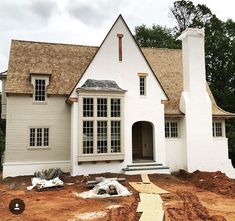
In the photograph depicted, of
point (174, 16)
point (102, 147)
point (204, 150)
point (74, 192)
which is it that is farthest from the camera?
point (174, 16)

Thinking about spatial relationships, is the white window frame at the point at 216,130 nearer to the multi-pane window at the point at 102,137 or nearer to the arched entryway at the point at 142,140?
the arched entryway at the point at 142,140

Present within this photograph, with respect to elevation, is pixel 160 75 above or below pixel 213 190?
above

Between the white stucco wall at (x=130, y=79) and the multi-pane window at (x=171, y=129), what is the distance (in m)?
1.74

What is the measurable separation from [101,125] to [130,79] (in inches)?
146

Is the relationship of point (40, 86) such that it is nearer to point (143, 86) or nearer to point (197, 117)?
point (143, 86)

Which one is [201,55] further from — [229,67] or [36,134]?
[229,67]

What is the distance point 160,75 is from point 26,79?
1034cm

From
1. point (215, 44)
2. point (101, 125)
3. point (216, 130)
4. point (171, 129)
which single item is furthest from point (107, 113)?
point (215, 44)

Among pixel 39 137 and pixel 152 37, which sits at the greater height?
pixel 152 37

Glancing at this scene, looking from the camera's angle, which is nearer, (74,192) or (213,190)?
(74,192)

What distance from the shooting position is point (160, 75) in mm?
22312

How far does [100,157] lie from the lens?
16375 mm

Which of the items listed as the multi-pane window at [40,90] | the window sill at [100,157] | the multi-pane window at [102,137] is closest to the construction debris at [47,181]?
the window sill at [100,157]

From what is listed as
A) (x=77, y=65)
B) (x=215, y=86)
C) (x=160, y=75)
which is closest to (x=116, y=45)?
(x=77, y=65)
